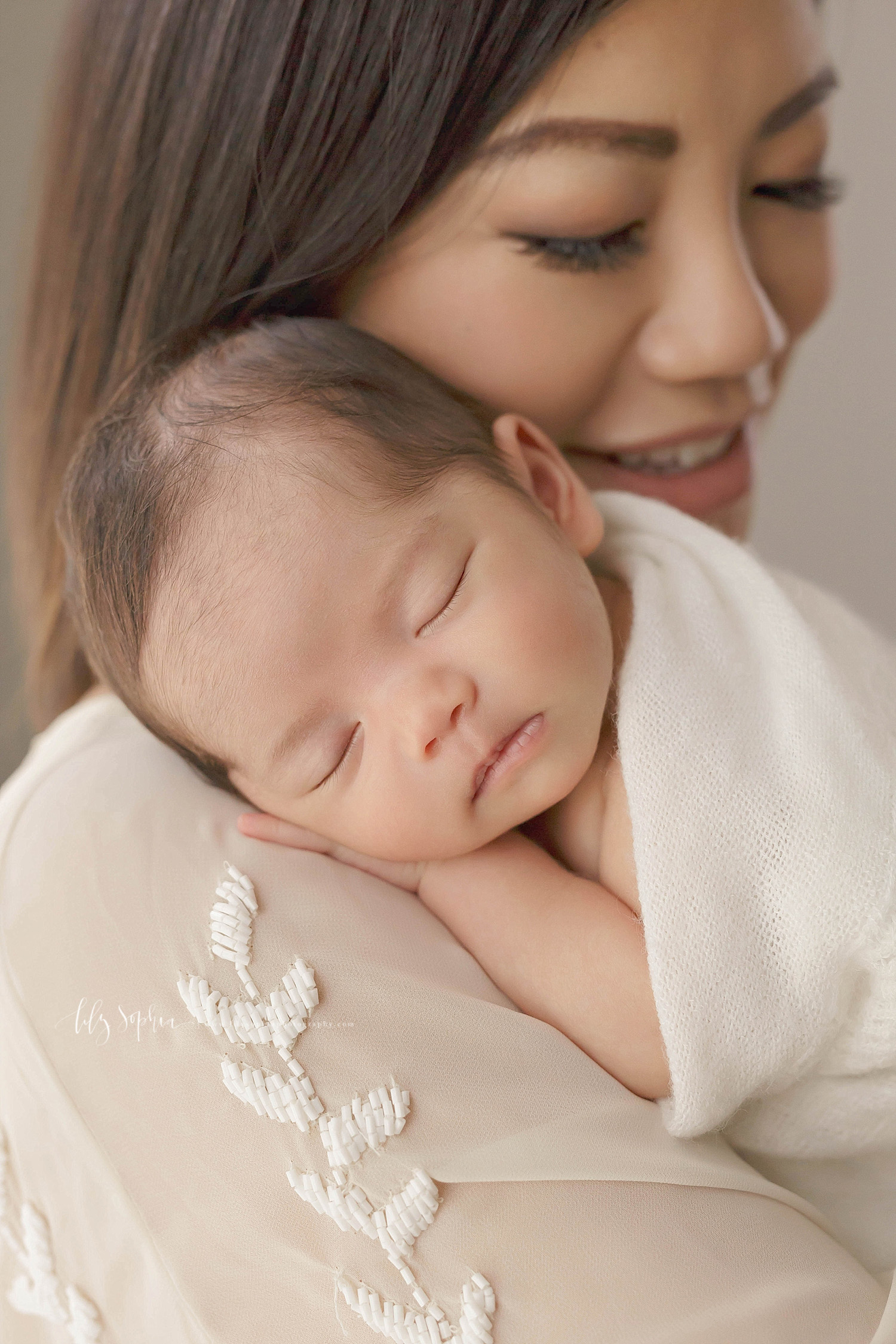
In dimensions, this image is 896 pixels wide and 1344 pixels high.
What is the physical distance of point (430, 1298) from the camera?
2.22 ft

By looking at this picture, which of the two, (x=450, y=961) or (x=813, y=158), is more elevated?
(x=813, y=158)

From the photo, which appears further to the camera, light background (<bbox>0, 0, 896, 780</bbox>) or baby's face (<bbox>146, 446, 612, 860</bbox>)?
light background (<bbox>0, 0, 896, 780</bbox>)

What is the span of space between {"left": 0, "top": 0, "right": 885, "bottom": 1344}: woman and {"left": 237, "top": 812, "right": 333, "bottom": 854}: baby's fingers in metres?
0.02

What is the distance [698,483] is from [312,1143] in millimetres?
926

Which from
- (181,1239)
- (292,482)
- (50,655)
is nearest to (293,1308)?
(181,1239)

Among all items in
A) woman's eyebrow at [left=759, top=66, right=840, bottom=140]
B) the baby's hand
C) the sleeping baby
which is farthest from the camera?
woman's eyebrow at [left=759, top=66, right=840, bottom=140]

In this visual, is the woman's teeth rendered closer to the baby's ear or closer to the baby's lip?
the baby's ear

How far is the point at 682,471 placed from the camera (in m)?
1.33

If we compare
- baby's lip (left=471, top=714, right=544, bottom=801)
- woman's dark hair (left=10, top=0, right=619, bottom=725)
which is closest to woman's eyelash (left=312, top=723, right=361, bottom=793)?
baby's lip (left=471, top=714, right=544, bottom=801)

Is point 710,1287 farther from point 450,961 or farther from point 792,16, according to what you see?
point 792,16

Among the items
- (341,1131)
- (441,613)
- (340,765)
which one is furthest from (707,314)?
(341,1131)

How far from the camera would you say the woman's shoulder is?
2.23 feet

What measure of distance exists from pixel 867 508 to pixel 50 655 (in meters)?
2.27

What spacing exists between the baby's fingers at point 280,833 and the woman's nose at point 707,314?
0.61m
